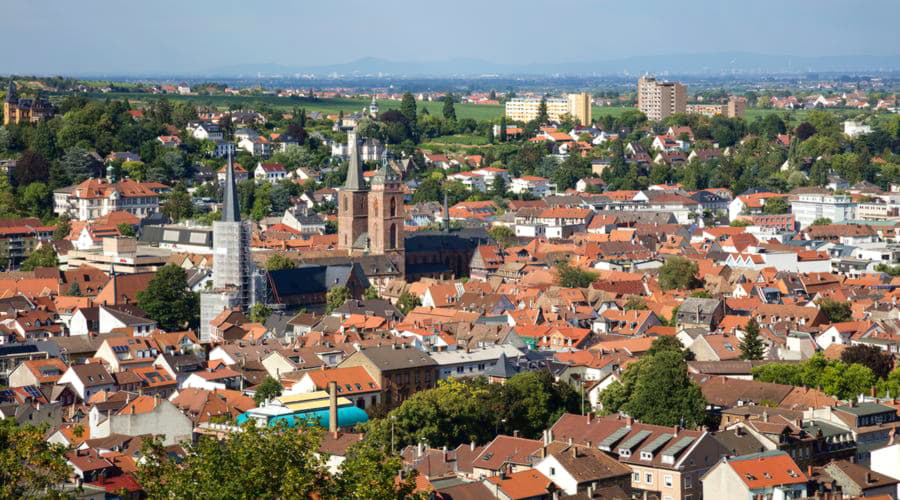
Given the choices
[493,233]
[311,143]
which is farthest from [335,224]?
[311,143]

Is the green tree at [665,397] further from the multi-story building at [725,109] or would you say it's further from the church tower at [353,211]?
the multi-story building at [725,109]

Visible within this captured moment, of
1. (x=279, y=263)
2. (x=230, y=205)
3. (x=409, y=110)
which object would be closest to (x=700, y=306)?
(x=230, y=205)

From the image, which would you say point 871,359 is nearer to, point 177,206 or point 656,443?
point 656,443

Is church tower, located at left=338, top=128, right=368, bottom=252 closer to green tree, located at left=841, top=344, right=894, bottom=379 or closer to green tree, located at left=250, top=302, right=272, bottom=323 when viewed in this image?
green tree, located at left=250, top=302, right=272, bottom=323

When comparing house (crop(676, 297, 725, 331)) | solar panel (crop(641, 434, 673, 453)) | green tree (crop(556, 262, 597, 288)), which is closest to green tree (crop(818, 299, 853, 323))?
house (crop(676, 297, 725, 331))

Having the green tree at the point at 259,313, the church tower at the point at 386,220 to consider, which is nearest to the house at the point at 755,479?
the green tree at the point at 259,313

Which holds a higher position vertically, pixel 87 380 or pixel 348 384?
pixel 348 384
